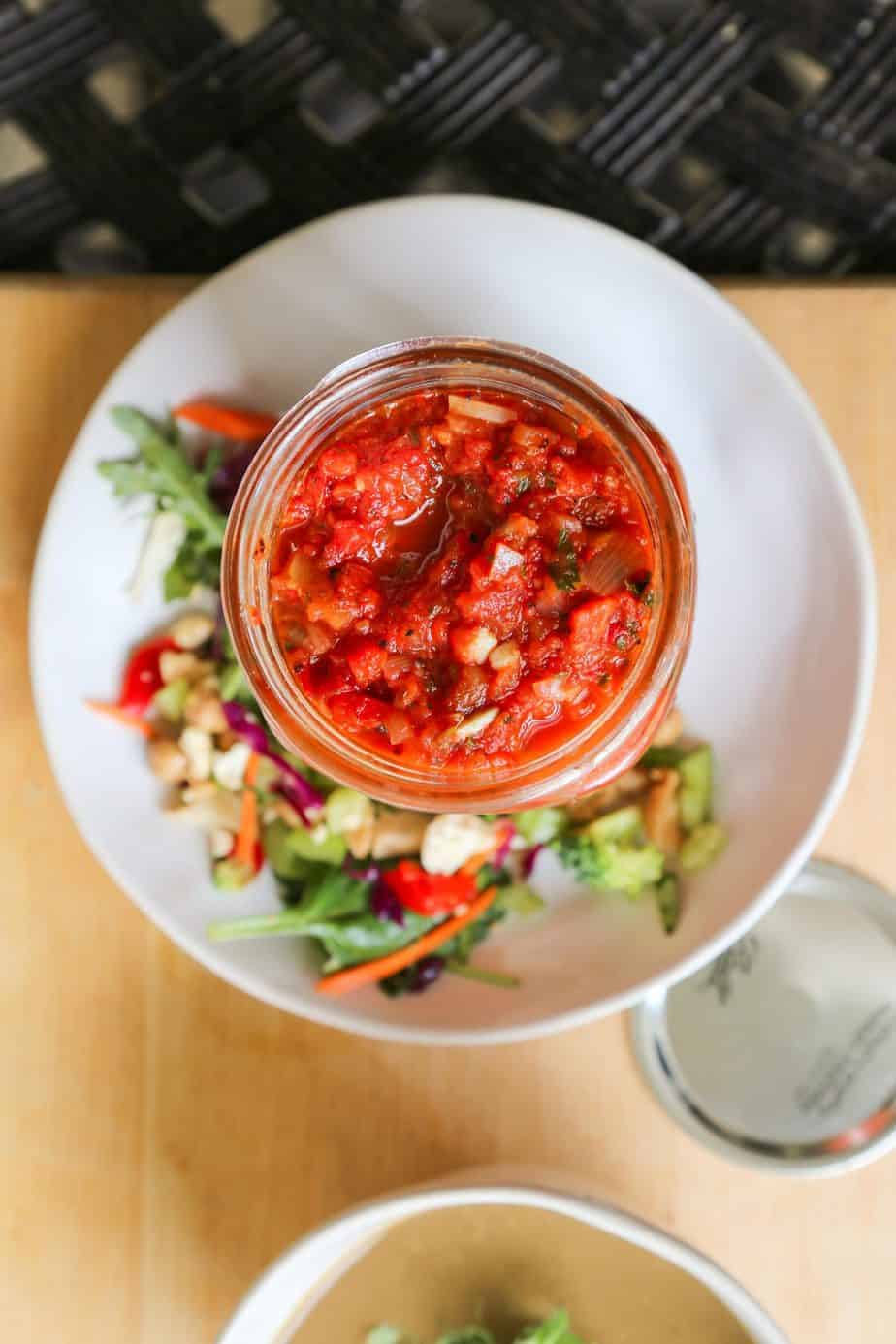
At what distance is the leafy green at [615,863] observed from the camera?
1655 millimetres

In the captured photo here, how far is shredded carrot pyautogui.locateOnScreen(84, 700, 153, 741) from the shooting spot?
1.68 m

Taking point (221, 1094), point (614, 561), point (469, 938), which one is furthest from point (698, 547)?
point (221, 1094)

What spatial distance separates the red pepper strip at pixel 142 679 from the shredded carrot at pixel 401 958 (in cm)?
45

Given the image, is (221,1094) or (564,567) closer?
(564,567)

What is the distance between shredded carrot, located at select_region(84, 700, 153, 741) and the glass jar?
365 mm

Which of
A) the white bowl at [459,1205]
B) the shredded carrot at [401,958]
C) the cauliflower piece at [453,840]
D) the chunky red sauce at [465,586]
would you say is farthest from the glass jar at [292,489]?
the white bowl at [459,1205]

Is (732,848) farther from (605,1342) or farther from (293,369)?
(293,369)

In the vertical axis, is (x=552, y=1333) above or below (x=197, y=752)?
below

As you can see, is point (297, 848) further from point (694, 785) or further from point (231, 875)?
point (694, 785)

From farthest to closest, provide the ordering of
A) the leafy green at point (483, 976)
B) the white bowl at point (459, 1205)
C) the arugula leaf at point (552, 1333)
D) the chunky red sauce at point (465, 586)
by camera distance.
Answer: the leafy green at point (483, 976) < the arugula leaf at point (552, 1333) < the white bowl at point (459, 1205) < the chunky red sauce at point (465, 586)

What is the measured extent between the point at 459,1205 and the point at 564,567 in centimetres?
83

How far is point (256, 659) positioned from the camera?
54.0 inches

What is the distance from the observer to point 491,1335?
5.36ft

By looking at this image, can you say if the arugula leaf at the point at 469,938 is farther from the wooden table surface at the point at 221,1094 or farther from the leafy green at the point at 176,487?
the leafy green at the point at 176,487
